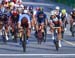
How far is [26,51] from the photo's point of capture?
2294cm

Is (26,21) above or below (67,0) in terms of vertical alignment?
above

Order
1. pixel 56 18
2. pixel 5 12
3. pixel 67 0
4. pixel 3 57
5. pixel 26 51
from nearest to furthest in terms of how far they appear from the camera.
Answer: pixel 3 57, pixel 26 51, pixel 56 18, pixel 5 12, pixel 67 0

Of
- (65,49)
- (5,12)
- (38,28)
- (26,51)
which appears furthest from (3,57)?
(5,12)

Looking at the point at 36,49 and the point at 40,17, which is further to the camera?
the point at 40,17

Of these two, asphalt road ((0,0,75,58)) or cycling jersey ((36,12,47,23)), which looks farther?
cycling jersey ((36,12,47,23))

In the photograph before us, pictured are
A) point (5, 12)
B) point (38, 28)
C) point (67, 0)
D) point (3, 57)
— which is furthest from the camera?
point (67, 0)

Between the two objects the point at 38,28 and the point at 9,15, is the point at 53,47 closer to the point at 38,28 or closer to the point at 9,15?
the point at 38,28

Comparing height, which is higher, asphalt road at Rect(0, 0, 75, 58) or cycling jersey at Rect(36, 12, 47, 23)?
cycling jersey at Rect(36, 12, 47, 23)

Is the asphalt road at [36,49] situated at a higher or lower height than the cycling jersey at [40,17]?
lower

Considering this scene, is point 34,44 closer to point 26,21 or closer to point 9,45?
point 9,45

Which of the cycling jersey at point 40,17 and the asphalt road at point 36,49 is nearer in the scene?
the asphalt road at point 36,49

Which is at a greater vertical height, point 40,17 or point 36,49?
point 40,17

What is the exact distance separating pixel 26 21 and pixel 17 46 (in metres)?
2.34

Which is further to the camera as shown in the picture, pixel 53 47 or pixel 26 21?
pixel 53 47
